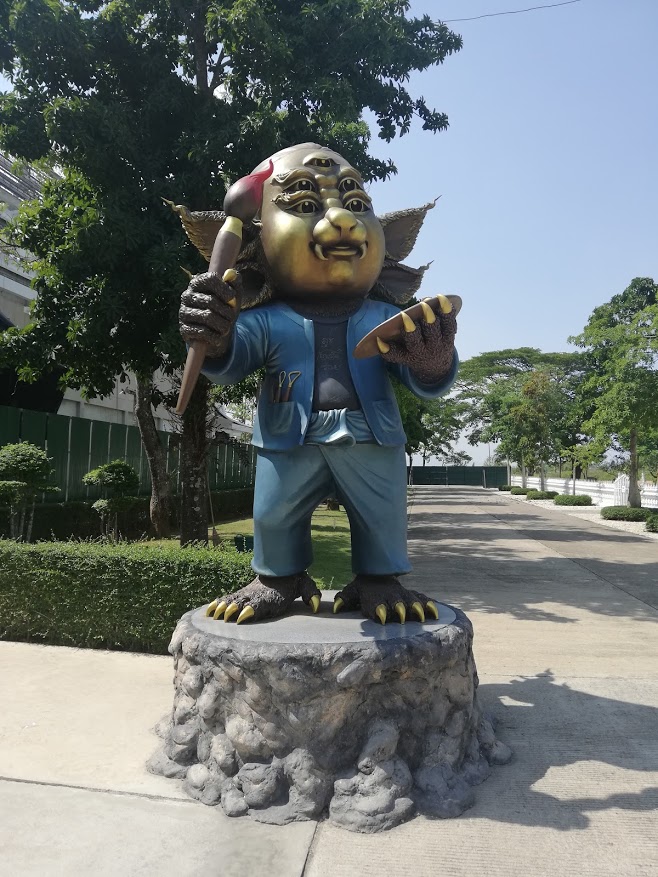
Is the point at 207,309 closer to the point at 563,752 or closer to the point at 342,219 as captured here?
the point at 342,219

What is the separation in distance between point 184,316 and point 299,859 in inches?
75.9

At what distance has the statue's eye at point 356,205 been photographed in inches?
Result: 124

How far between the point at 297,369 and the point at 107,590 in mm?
2795

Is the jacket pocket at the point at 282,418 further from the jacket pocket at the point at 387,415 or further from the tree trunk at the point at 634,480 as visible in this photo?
the tree trunk at the point at 634,480

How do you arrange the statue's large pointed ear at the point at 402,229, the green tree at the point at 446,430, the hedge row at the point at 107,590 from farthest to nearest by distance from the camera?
the green tree at the point at 446,430 → the hedge row at the point at 107,590 → the statue's large pointed ear at the point at 402,229

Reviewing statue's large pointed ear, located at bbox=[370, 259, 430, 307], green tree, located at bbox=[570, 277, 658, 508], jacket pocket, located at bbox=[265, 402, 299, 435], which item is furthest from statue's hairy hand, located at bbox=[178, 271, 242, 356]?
green tree, located at bbox=[570, 277, 658, 508]

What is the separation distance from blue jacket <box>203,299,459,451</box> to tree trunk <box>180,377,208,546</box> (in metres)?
4.97

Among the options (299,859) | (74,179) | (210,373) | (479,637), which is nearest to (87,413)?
(74,179)

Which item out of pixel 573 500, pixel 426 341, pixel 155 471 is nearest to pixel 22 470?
pixel 155 471

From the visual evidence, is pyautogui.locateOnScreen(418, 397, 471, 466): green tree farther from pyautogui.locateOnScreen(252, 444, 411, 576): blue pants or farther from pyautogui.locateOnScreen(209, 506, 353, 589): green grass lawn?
pyautogui.locateOnScreen(252, 444, 411, 576): blue pants

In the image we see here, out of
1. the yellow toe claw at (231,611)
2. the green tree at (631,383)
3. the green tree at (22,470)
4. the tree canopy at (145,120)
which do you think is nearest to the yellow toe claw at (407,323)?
the yellow toe claw at (231,611)

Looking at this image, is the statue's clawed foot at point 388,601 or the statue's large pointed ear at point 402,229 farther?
the statue's large pointed ear at point 402,229

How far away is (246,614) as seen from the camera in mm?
3027

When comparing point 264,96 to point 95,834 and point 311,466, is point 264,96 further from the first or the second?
point 95,834
